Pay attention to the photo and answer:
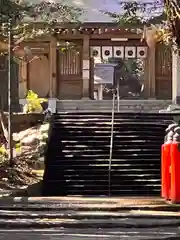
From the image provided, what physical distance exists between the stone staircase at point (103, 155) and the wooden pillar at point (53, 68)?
297 inches

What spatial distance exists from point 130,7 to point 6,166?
5.51 m

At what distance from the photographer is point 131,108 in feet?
88.8

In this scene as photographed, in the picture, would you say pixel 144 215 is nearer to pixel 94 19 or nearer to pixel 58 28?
pixel 58 28

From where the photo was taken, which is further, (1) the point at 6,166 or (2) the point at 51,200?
(1) the point at 6,166

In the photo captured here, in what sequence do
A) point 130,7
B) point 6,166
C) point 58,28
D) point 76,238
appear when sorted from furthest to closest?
point 58,28 < point 6,166 < point 130,7 < point 76,238

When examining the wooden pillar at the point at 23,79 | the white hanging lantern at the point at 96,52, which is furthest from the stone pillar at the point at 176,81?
the wooden pillar at the point at 23,79

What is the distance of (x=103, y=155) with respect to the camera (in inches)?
745

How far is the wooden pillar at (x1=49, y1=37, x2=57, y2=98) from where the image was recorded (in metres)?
28.9

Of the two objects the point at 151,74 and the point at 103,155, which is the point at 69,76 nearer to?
the point at 151,74

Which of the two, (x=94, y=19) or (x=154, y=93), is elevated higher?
(x=94, y=19)

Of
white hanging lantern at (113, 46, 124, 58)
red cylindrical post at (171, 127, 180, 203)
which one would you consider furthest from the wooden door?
red cylindrical post at (171, 127, 180, 203)

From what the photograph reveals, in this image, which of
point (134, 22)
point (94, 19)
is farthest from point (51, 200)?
point (94, 19)

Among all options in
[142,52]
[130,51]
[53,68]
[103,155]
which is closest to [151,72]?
[142,52]

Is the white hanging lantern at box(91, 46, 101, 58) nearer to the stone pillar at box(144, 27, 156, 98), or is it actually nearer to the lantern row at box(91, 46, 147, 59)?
the lantern row at box(91, 46, 147, 59)
